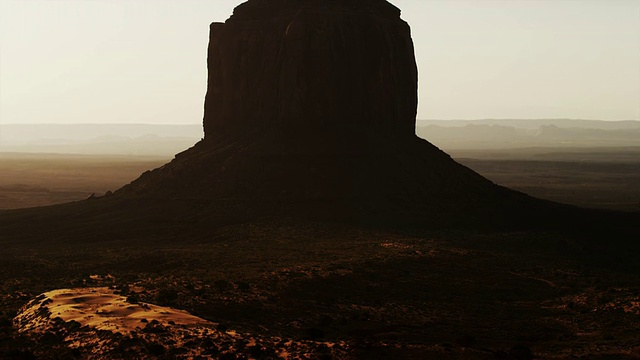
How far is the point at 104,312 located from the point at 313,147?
47643 mm

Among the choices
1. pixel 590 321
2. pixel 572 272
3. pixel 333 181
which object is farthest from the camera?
pixel 333 181

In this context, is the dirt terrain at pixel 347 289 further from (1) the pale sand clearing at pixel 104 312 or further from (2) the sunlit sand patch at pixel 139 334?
(1) the pale sand clearing at pixel 104 312

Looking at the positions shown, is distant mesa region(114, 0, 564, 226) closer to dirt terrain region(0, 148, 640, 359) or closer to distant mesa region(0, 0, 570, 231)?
distant mesa region(0, 0, 570, 231)

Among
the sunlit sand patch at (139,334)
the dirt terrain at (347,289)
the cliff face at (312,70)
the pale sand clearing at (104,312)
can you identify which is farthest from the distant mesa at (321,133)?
the sunlit sand patch at (139,334)

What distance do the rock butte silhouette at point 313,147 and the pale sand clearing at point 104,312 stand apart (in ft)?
110

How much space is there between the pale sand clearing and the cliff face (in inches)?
1784

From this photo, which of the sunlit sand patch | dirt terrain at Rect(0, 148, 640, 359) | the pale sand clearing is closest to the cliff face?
dirt terrain at Rect(0, 148, 640, 359)

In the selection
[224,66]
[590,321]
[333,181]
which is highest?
[224,66]

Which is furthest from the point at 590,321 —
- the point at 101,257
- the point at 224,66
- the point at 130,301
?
the point at 224,66

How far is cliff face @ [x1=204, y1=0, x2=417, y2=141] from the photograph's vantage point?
88000 millimetres

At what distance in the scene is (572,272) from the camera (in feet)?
207

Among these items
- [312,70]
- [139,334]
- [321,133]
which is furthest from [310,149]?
[139,334]

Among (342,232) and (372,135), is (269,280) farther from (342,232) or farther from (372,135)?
(372,135)

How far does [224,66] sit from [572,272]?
47.1 metres
